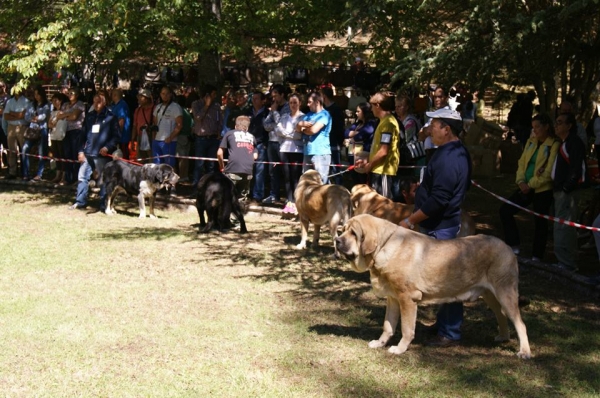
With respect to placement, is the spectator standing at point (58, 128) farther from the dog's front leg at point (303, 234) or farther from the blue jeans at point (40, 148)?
the dog's front leg at point (303, 234)

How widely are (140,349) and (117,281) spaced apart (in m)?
2.48

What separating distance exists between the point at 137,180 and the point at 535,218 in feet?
22.3

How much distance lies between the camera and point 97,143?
46.7ft

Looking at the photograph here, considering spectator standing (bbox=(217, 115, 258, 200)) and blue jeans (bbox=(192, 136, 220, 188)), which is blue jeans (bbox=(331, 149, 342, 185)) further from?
blue jeans (bbox=(192, 136, 220, 188))

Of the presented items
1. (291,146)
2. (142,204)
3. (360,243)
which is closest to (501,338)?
(360,243)

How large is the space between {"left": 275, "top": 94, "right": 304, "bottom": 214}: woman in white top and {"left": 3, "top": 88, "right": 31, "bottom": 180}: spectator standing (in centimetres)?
685

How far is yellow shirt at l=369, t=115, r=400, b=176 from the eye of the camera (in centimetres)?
947

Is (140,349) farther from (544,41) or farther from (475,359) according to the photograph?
(544,41)

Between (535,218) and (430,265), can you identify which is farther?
(535,218)

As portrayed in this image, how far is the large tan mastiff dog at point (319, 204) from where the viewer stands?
33.8ft

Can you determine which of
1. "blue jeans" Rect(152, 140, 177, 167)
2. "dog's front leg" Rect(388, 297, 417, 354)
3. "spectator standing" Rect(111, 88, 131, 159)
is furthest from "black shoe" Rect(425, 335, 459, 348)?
"spectator standing" Rect(111, 88, 131, 159)

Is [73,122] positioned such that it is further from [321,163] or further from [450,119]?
[450,119]

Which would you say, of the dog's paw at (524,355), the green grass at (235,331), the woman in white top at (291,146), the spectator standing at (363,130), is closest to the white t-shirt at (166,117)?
the woman in white top at (291,146)

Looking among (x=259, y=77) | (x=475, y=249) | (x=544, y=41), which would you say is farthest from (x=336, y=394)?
(x=259, y=77)
